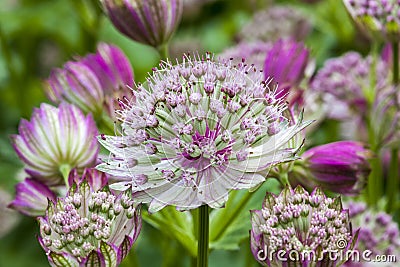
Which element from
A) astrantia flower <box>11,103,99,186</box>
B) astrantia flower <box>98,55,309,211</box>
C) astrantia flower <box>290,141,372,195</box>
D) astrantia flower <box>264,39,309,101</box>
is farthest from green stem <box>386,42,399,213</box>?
astrantia flower <box>11,103,99,186</box>

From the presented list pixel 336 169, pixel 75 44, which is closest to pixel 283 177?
pixel 336 169

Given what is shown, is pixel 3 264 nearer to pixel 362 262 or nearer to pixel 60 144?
pixel 60 144

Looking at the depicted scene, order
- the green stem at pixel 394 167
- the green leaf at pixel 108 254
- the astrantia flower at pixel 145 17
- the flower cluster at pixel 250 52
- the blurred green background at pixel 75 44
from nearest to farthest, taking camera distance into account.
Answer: the green leaf at pixel 108 254, the astrantia flower at pixel 145 17, the green stem at pixel 394 167, the flower cluster at pixel 250 52, the blurred green background at pixel 75 44

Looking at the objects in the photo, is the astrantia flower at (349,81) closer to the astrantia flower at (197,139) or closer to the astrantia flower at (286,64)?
the astrantia flower at (286,64)

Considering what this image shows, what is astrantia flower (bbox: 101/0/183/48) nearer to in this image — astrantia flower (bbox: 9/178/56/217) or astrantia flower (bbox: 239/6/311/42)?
astrantia flower (bbox: 9/178/56/217)

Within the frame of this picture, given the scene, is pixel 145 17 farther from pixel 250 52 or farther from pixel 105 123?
pixel 250 52

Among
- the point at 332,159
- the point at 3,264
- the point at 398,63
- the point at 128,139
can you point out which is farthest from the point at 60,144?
the point at 3,264

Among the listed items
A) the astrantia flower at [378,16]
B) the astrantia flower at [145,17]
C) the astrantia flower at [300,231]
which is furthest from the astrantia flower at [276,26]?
the astrantia flower at [300,231]
